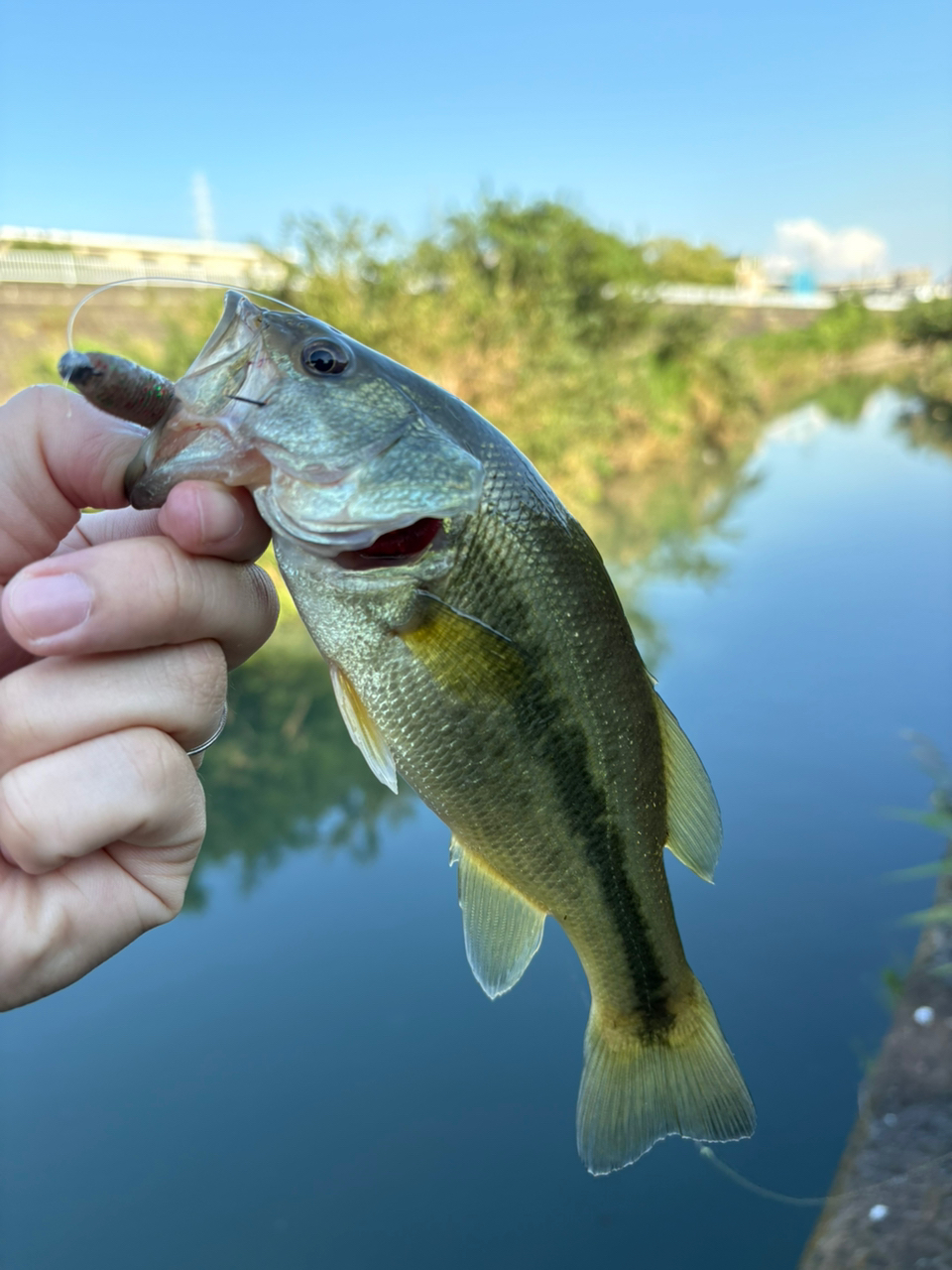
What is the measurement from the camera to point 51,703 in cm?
114

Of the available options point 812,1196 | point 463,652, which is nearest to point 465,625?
point 463,652

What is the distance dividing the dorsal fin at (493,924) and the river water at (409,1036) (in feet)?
4.19

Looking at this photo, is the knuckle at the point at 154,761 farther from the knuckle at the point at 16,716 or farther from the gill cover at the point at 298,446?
the gill cover at the point at 298,446

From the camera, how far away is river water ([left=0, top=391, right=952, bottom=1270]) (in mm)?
3742

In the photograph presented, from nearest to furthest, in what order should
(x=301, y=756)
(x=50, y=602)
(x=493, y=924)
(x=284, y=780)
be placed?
1. (x=50, y=602)
2. (x=493, y=924)
3. (x=284, y=780)
4. (x=301, y=756)

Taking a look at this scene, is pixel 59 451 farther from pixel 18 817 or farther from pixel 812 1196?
pixel 812 1196

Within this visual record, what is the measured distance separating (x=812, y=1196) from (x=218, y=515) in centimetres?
423

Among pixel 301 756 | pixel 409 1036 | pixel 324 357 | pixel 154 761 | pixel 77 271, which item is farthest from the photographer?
pixel 77 271

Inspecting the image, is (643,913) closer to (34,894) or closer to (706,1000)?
(706,1000)

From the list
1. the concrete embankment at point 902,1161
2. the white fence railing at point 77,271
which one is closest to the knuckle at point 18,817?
the concrete embankment at point 902,1161

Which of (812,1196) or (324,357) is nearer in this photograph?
(324,357)

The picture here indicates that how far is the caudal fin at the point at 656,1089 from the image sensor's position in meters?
1.38

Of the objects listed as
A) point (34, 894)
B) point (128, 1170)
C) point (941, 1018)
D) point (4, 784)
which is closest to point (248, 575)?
point (4, 784)

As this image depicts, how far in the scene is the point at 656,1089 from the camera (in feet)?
4.71
